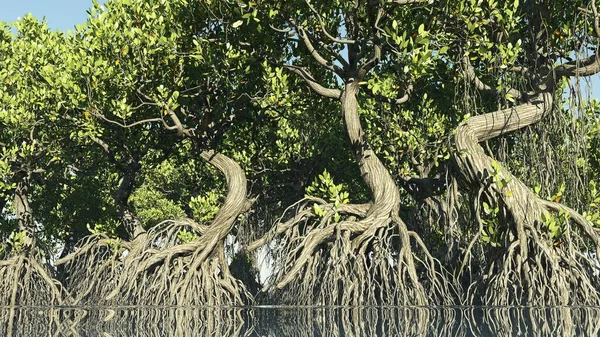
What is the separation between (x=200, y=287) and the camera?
1179 cm

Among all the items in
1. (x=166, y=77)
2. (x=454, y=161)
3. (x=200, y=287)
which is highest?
(x=166, y=77)

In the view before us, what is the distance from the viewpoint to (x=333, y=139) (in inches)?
589

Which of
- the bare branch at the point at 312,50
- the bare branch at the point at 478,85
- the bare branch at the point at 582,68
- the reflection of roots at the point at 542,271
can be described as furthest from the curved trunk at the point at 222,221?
the bare branch at the point at 582,68

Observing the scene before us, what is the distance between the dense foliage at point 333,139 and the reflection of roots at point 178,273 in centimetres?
4

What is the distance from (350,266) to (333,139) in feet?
18.1

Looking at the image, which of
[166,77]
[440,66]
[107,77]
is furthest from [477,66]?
[107,77]

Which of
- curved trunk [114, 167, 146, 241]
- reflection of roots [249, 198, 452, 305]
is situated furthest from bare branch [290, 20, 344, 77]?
curved trunk [114, 167, 146, 241]

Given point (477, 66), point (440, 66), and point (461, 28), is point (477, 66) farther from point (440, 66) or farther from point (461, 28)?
point (461, 28)

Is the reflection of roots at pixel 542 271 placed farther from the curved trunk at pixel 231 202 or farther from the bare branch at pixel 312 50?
the curved trunk at pixel 231 202

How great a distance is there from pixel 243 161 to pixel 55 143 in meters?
3.79

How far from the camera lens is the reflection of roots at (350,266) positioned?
9594mm

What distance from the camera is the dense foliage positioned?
9.45 m

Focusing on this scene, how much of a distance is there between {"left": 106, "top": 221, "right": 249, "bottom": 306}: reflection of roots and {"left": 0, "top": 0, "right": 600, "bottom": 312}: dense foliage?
0.04m

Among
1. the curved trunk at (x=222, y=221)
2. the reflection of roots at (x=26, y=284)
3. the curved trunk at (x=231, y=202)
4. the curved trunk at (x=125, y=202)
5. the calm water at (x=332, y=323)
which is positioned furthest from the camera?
the curved trunk at (x=125, y=202)
